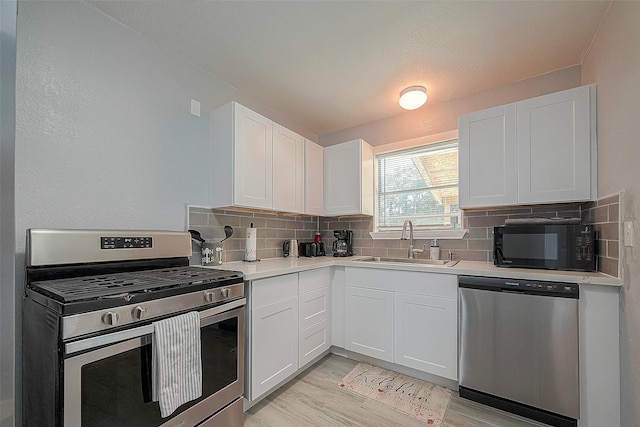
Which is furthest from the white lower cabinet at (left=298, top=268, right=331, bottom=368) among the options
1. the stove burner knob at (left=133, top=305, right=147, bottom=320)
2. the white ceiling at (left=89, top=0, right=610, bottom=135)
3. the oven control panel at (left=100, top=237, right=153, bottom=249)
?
the white ceiling at (left=89, top=0, right=610, bottom=135)

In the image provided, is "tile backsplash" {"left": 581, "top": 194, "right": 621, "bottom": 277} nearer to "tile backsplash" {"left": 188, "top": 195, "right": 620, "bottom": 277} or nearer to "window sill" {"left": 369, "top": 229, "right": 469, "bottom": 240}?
"tile backsplash" {"left": 188, "top": 195, "right": 620, "bottom": 277}

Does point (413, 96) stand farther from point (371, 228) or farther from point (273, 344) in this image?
point (273, 344)

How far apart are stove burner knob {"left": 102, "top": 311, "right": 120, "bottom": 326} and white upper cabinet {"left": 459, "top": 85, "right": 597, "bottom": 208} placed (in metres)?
2.41

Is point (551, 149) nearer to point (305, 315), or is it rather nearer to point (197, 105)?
point (305, 315)

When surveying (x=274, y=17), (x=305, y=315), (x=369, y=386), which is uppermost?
(x=274, y=17)

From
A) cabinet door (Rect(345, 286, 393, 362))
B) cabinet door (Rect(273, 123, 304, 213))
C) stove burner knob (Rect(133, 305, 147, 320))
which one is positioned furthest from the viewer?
cabinet door (Rect(273, 123, 304, 213))

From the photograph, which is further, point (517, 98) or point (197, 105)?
point (517, 98)

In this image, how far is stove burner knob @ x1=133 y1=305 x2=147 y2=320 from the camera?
1.11 metres

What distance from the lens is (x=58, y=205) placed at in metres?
1.46

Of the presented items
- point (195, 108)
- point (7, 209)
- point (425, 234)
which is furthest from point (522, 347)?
point (195, 108)

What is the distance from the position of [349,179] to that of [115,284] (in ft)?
→ 7.55

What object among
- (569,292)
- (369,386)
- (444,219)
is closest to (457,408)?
(369,386)

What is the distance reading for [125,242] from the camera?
1561 mm

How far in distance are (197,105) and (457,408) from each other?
294 cm
